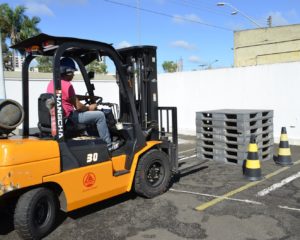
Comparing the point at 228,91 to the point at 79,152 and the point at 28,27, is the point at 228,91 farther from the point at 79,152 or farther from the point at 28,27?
the point at 28,27

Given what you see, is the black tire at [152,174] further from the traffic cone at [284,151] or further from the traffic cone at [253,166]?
the traffic cone at [284,151]

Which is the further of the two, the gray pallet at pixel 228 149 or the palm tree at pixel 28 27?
the palm tree at pixel 28 27

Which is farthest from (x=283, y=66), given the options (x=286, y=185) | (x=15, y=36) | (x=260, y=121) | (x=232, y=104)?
(x=15, y=36)

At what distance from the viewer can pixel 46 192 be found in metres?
4.89

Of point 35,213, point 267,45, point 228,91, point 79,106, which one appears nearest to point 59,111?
point 79,106

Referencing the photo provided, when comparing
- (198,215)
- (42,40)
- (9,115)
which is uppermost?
(42,40)

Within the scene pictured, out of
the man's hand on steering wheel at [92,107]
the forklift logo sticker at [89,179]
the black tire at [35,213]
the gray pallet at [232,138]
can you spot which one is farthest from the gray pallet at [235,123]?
the black tire at [35,213]

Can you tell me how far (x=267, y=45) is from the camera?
36906 millimetres

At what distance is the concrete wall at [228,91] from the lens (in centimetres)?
1174

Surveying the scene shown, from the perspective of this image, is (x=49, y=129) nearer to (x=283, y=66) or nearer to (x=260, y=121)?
(x=260, y=121)

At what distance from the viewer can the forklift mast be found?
22.1 feet

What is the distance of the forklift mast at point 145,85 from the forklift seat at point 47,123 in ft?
4.39

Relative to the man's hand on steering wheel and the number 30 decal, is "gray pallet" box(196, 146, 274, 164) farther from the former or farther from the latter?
the number 30 decal

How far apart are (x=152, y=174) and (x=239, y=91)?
7400mm
